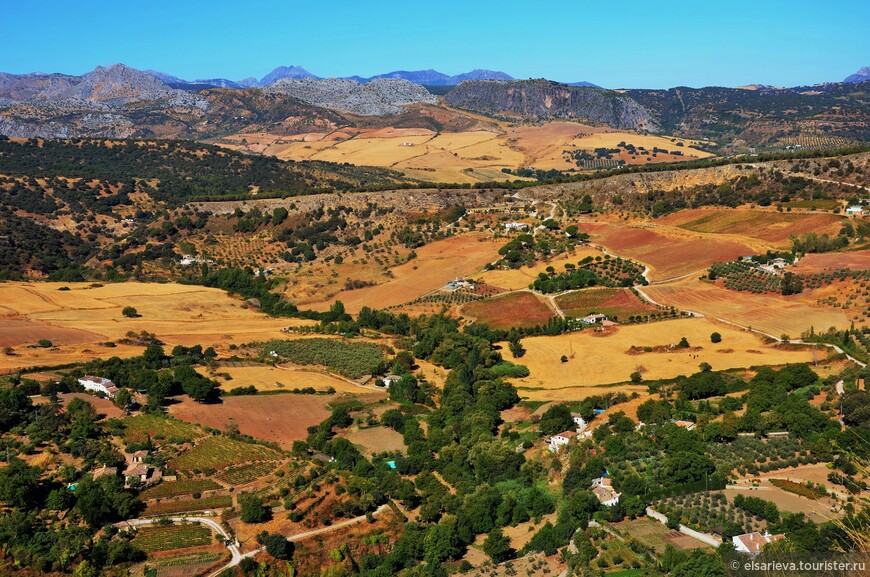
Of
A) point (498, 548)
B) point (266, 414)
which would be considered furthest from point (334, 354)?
point (498, 548)

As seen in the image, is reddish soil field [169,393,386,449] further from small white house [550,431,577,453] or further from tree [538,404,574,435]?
small white house [550,431,577,453]

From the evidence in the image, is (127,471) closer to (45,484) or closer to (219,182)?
(45,484)

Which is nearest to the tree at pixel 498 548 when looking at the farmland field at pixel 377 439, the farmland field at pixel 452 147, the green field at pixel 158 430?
the farmland field at pixel 377 439

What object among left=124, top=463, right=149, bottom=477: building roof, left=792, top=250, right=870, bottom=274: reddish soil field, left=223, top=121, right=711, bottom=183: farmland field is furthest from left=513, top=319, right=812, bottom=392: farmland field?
left=223, top=121, right=711, bottom=183: farmland field

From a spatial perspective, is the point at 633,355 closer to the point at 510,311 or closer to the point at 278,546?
the point at 510,311

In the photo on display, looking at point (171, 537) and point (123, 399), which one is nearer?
point (171, 537)

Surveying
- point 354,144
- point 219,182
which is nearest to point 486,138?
point 354,144
